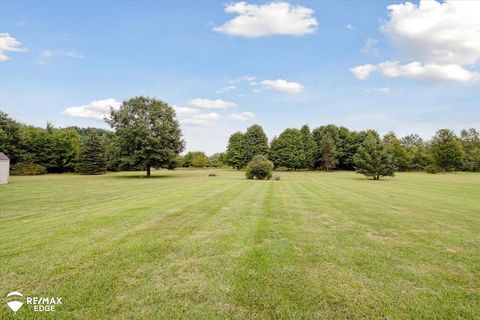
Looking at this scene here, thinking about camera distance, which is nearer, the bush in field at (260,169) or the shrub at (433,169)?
the bush in field at (260,169)

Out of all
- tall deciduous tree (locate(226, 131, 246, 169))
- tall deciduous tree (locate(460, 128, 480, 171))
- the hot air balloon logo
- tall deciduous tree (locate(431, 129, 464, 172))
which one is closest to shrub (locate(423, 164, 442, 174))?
tall deciduous tree (locate(431, 129, 464, 172))

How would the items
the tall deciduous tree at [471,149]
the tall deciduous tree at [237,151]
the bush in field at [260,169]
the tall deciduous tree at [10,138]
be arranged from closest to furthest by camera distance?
the bush in field at [260,169] < the tall deciduous tree at [10,138] < the tall deciduous tree at [237,151] < the tall deciduous tree at [471,149]

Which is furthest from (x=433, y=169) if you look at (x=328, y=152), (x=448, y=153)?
(x=328, y=152)

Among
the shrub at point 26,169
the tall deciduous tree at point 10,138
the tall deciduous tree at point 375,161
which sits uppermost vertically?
the tall deciduous tree at point 10,138

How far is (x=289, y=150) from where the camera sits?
213 ft

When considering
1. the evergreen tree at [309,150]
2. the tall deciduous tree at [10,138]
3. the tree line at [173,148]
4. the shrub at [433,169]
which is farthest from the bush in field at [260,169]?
the shrub at [433,169]

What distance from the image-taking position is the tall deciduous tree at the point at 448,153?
61.2 m

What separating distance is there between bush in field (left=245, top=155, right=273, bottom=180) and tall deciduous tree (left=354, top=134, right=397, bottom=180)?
603 inches

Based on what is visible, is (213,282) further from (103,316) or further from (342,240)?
(342,240)

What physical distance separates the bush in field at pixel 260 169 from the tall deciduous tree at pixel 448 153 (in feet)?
174

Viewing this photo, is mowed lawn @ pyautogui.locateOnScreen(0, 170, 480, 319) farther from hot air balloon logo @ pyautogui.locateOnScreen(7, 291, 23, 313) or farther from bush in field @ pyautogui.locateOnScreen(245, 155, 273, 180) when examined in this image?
bush in field @ pyautogui.locateOnScreen(245, 155, 273, 180)

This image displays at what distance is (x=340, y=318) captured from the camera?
121 inches

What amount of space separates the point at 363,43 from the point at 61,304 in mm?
24640

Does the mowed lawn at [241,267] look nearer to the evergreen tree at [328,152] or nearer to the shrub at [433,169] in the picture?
the evergreen tree at [328,152]
